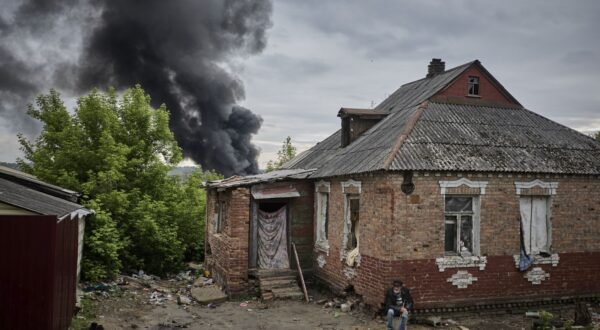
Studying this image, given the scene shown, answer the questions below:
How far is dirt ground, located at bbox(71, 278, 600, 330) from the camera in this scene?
36.9ft

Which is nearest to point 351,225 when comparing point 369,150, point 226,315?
point 369,150

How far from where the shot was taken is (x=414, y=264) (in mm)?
11188

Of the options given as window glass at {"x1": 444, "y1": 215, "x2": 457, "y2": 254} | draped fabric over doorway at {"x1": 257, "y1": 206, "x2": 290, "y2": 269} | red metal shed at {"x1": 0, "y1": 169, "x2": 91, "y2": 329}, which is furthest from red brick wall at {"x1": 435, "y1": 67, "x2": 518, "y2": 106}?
red metal shed at {"x1": 0, "y1": 169, "x2": 91, "y2": 329}

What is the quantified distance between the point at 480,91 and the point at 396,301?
27.8 feet

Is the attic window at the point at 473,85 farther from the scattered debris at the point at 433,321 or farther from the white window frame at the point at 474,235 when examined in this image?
the scattered debris at the point at 433,321

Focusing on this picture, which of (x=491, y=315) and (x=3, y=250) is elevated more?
(x=3, y=250)

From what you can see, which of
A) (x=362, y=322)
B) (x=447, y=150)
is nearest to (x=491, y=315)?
(x=362, y=322)

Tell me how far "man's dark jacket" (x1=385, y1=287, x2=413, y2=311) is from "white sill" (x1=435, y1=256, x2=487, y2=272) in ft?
4.99

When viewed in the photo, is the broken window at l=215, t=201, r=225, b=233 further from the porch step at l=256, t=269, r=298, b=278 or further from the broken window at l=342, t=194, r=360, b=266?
the broken window at l=342, t=194, r=360, b=266

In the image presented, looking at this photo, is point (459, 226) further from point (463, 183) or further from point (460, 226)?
point (463, 183)

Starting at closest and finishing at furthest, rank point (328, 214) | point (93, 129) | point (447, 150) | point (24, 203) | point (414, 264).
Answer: point (24, 203) → point (414, 264) → point (447, 150) → point (328, 214) → point (93, 129)

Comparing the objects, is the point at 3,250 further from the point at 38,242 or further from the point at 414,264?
the point at 414,264

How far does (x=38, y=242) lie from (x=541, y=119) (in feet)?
48.0

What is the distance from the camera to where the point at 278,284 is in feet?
47.2
